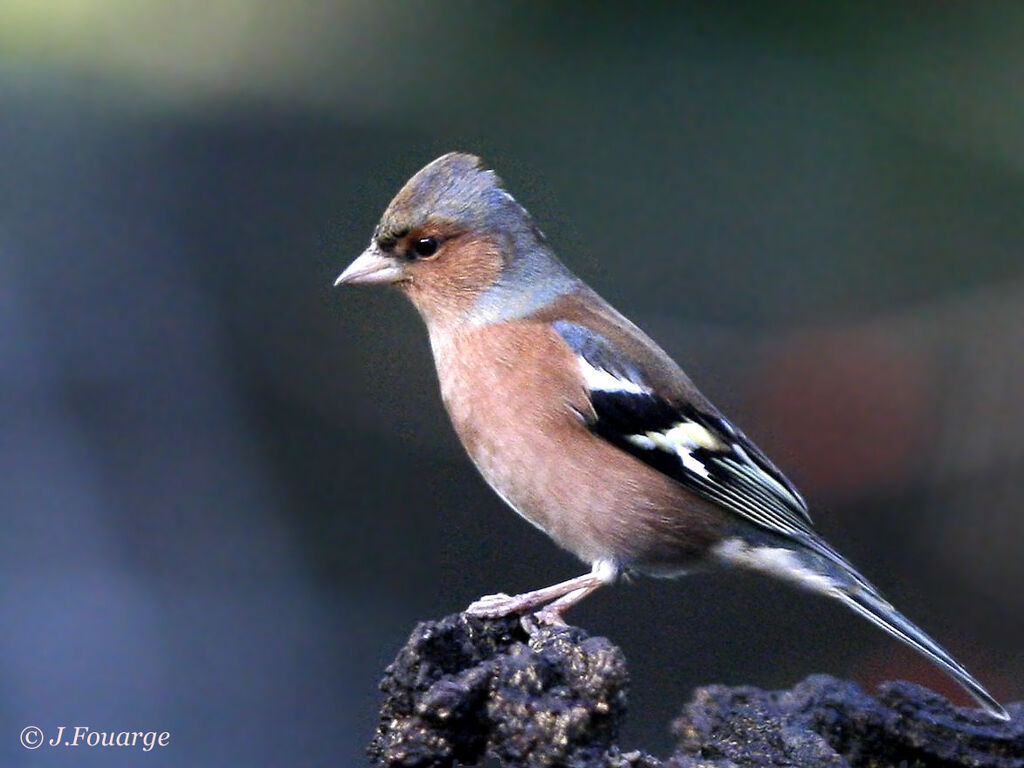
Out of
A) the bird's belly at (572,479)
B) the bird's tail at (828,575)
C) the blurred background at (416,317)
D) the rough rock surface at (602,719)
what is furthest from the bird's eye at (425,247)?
the blurred background at (416,317)

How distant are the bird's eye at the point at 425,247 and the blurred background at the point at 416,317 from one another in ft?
4.32

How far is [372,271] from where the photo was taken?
2.41m

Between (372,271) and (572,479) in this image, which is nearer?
(572,479)

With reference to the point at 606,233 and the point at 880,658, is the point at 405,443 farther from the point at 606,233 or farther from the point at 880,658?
the point at 880,658

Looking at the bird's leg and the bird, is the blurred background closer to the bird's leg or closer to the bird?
the bird

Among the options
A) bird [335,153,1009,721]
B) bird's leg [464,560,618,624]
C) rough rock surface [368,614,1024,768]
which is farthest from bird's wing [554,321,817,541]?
rough rock surface [368,614,1024,768]

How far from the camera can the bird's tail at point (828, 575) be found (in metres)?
2.20

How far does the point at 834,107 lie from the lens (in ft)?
13.4

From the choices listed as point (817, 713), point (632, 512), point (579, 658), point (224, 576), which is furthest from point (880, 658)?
point (579, 658)

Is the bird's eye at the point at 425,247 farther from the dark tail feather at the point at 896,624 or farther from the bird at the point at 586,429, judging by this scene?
the dark tail feather at the point at 896,624

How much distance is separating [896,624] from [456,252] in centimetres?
106

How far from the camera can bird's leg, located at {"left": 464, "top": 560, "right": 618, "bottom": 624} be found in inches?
72.3

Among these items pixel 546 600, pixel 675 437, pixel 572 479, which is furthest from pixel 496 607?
pixel 675 437

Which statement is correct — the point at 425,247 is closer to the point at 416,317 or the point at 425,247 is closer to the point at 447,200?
the point at 447,200
